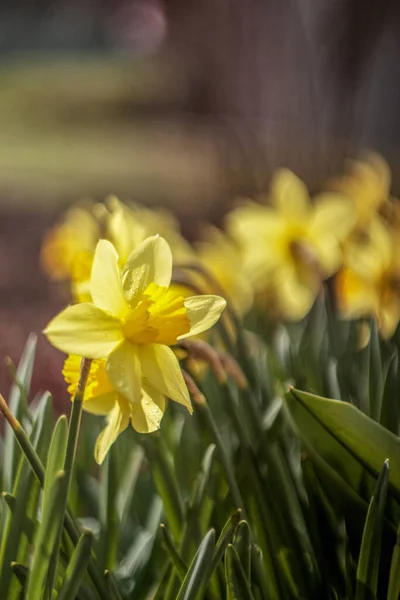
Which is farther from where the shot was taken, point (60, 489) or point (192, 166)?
point (192, 166)

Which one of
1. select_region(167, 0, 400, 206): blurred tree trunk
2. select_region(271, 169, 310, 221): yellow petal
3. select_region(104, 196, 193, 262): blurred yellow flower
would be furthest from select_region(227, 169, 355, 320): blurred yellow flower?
select_region(167, 0, 400, 206): blurred tree trunk

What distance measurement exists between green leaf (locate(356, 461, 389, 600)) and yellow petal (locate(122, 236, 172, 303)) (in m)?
0.15

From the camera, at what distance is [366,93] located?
1848mm

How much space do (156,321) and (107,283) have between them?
3cm

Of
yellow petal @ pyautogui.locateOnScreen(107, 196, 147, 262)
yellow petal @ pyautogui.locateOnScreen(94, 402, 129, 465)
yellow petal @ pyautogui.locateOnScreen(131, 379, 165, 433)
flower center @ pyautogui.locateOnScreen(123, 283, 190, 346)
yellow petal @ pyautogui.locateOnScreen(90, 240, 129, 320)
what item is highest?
yellow petal @ pyautogui.locateOnScreen(90, 240, 129, 320)

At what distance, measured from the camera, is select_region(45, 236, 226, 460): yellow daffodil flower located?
32 centimetres

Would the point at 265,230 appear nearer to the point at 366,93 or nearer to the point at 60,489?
the point at 60,489

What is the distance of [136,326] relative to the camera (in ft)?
1.10

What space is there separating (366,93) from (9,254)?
176cm

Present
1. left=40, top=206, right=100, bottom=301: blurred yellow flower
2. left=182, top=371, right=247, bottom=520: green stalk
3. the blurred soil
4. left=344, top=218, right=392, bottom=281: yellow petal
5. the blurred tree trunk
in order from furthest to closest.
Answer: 1. the blurred tree trunk
2. the blurred soil
3. left=40, top=206, right=100, bottom=301: blurred yellow flower
4. left=344, top=218, right=392, bottom=281: yellow petal
5. left=182, top=371, right=247, bottom=520: green stalk

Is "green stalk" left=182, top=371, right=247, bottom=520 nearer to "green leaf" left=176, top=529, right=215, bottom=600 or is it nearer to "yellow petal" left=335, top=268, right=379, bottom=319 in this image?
"green leaf" left=176, top=529, right=215, bottom=600

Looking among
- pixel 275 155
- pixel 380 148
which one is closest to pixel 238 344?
pixel 380 148

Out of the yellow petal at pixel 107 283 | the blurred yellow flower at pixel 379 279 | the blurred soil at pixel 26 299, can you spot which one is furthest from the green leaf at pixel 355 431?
the blurred soil at pixel 26 299

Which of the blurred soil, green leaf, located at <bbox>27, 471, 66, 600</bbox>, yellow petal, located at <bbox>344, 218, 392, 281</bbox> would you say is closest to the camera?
green leaf, located at <bbox>27, 471, 66, 600</bbox>
